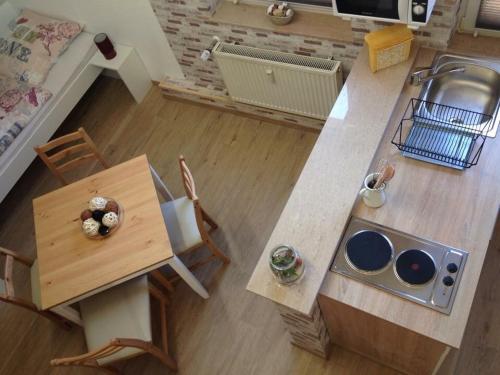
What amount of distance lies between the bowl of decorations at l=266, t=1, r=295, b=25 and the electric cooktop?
4.59 ft

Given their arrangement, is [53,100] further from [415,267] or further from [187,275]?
[415,267]

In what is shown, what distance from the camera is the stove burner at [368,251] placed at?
6.02ft

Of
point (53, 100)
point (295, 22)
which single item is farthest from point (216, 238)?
point (53, 100)

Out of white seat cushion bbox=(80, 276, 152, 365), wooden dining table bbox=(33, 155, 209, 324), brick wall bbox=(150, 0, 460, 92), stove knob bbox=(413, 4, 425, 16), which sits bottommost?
white seat cushion bbox=(80, 276, 152, 365)

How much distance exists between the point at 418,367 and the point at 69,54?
3.29 meters

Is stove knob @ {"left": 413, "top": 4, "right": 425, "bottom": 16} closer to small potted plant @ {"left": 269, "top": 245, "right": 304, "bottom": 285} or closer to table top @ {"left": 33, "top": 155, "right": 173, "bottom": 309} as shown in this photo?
small potted plant @ {"left": 269, "top": 245, "right": 304, "bottom": 285}

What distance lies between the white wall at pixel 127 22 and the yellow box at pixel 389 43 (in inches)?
67.6

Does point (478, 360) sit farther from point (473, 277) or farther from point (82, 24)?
point (82, 24)

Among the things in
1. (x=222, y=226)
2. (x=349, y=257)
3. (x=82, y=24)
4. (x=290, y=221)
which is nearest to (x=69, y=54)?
(x=82, y=24)

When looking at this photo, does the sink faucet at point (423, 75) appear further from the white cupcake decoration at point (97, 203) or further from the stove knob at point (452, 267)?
the white cupcake decoration at point (97, 203)

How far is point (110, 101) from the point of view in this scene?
4004 millimetres

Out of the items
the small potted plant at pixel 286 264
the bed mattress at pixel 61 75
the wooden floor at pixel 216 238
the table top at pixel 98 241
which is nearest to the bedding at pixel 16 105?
the bed mattress at pixel 61 75

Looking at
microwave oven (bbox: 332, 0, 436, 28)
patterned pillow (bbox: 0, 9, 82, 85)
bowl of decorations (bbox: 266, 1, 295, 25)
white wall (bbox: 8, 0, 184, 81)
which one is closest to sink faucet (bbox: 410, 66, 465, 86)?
microwave oven (bbox: 332, 0, 436, 28)

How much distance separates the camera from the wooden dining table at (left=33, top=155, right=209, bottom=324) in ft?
7.57
